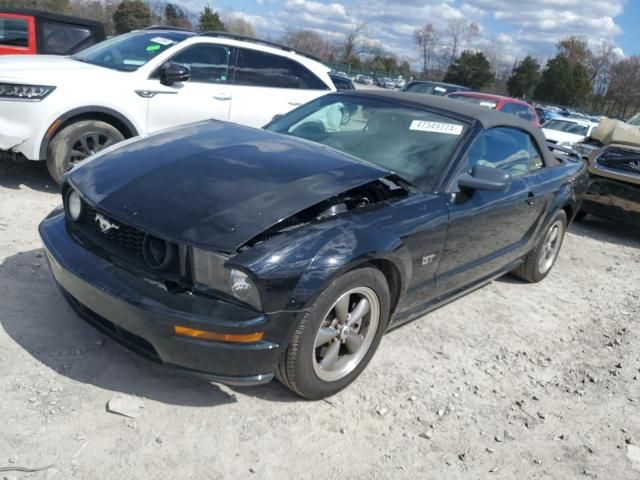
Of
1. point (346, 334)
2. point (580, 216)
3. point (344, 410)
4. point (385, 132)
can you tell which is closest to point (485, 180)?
point (385, 132)

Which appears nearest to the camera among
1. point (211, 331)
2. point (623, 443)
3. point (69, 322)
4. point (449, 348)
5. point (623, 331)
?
point (211, 331)

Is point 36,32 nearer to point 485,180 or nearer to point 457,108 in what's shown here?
point 457,108

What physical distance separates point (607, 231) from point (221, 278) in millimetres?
7176

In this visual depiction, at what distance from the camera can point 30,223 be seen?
4.61 m

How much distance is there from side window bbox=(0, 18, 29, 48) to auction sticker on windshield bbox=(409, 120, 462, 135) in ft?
24.9

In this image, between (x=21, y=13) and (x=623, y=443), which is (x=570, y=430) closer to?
(x=623, y=443)

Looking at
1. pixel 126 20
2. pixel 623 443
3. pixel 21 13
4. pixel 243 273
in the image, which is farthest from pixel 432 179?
A: pixel 126 20

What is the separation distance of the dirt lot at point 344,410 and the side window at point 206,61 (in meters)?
2.80

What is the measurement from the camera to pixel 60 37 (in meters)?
8.83

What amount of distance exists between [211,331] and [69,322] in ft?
4.32

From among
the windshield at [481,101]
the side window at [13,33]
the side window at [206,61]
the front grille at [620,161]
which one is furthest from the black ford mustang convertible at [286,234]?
the windshield at [481,101]

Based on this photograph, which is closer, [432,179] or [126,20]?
[432,179]

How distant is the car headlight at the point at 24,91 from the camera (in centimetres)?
504

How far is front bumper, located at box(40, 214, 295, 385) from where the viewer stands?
2.36 m
